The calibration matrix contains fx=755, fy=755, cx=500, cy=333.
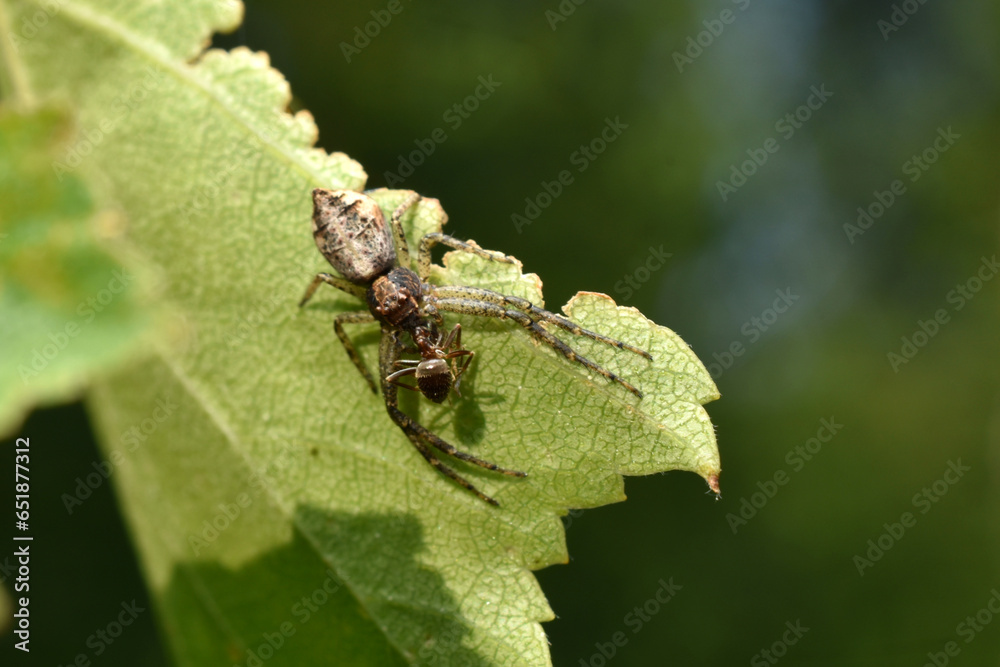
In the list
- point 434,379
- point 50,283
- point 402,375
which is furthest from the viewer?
point 402,375

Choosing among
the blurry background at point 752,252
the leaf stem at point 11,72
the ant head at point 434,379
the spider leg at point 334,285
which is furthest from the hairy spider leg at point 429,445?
the blurry background at point 752,252

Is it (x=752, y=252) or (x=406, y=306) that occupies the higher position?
(x=752, y=252)

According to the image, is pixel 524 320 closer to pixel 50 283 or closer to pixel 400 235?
pixel 400 235

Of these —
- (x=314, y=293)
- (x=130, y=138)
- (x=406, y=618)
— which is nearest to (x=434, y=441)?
(x=406, y=618)

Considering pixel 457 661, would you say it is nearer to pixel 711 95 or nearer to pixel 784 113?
pixel 711 95

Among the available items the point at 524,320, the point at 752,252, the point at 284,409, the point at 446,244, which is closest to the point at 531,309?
the point at 524,320

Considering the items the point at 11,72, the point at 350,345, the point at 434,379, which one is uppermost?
the point at 434,379
